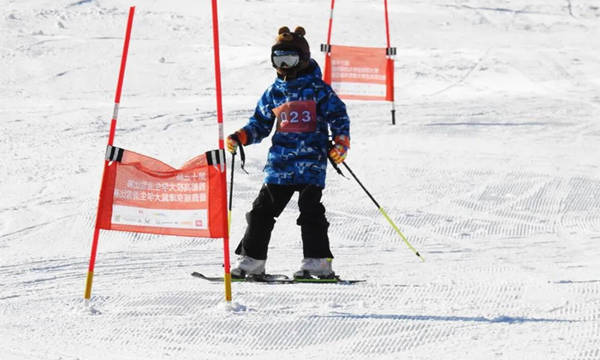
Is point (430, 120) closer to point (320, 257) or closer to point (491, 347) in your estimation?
point (320, 257)

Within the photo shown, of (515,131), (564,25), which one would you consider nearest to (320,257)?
(515,131)

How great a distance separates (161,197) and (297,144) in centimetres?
97

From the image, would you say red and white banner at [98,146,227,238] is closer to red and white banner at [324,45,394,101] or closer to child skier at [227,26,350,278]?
child skier at [227,26,350,278]

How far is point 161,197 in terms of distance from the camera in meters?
4.82

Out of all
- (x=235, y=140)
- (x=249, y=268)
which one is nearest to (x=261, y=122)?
(x=235, y=140)

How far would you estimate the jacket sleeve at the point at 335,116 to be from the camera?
5.41m

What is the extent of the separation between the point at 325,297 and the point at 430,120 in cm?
691

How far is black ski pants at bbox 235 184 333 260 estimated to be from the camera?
18.3 feet

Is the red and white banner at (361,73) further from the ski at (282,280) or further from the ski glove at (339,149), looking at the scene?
the ski glove at (339,149)

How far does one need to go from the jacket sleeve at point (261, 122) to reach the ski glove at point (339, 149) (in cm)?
48

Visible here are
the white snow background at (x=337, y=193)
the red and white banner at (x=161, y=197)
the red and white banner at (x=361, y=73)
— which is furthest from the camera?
the red and white banner at (x=361, y=73)

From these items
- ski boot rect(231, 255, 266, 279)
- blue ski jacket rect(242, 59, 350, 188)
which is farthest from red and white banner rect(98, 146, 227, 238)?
ski boot rect(231, 255, 266, 279)

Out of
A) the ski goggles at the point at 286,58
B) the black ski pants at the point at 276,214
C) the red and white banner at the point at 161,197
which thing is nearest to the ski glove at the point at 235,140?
the black ski pants at the point at 276,214

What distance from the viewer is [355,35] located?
17.8 meters
